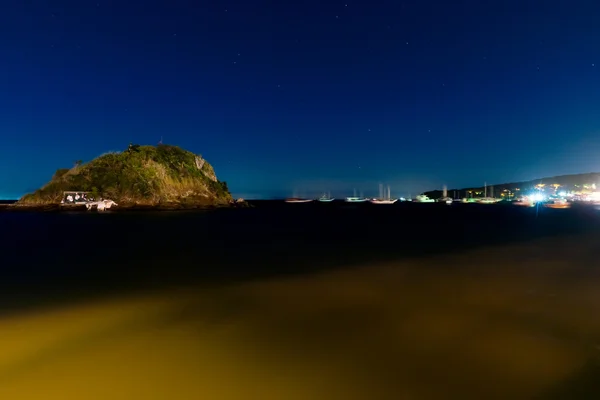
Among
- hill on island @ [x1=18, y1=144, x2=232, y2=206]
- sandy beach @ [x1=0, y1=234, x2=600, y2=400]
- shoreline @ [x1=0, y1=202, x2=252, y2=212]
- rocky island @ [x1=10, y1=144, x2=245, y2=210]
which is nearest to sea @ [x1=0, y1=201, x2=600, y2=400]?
sandy beach @ [x1=0, y1=234, x2=600, y2=400]

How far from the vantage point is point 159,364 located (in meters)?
7.02

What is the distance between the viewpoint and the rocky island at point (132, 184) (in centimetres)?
10462

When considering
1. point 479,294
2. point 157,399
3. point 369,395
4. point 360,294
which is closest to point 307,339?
point 369,395

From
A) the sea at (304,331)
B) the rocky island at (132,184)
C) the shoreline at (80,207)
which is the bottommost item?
the sea at (304,331)

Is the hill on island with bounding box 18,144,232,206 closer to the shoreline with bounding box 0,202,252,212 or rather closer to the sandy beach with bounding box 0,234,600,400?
the shoreline with bounding box 0,202,252,212

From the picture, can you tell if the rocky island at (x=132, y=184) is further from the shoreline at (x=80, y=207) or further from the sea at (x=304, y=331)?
the sea at (x=304, y=331)

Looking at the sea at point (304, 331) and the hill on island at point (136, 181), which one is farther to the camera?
the hill on island at point (136, 181)

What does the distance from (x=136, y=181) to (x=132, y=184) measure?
4.80 feet

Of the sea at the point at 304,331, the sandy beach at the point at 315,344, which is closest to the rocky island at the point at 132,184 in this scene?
the sea at the point at 304,331

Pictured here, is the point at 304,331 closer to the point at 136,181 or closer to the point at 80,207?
the point at 80,207

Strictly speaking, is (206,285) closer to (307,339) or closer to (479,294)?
(307,339)

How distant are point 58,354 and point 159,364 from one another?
247 centimetres

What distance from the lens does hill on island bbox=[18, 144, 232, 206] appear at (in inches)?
4193

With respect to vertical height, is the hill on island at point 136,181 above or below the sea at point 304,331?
above
